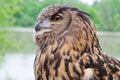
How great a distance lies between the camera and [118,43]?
61.4 ft

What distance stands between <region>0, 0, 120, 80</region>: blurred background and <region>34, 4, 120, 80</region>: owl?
3814 millimetres

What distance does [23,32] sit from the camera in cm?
2219

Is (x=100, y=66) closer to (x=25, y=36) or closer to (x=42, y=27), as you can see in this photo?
(x=42, y=27)

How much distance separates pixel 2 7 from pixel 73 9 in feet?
32.1

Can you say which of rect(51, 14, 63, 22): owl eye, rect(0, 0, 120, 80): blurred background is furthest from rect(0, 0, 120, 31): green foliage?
rect(51, 14, 63, 22): owl eye

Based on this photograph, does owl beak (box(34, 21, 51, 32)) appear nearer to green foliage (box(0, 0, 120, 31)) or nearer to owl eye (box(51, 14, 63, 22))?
owl eye (box(51, 14, 63, 22))

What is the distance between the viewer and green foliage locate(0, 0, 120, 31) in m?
5.70

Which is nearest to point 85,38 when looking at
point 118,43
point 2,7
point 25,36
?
point 2,7

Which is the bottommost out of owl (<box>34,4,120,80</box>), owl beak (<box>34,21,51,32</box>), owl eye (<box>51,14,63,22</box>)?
owl (<box>34,4,120,80</box>)

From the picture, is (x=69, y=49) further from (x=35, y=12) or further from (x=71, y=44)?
(x=35, y=12)

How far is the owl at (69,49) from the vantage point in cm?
221

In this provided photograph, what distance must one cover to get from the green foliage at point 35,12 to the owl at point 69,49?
504 mm

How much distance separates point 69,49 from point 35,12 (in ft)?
11.7

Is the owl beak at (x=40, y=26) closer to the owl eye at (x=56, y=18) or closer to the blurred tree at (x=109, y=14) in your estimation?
the owl eye at (x=56, y=18)
